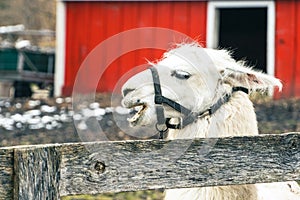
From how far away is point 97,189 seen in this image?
9.21ft

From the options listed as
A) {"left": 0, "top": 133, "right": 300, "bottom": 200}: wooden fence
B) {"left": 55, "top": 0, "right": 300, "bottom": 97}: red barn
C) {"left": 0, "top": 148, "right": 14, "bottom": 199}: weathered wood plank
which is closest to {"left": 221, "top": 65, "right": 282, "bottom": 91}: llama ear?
{"left": 0, "top": 133, "right": 300, "bottom": 200}: wooden fence

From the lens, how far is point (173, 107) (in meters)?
3.92

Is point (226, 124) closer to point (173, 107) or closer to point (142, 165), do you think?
point (173, 107)

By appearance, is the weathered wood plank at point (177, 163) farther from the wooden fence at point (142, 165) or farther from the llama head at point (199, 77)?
the llama head at point (199, 77)

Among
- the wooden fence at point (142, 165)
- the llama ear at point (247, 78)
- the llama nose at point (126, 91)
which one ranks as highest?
the llama ear at point (247, 78)

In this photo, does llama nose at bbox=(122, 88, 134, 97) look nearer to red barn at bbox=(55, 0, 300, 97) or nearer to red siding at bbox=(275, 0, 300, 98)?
red barn at bbox=(55, 0, 300, 97)

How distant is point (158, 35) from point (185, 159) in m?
10.9

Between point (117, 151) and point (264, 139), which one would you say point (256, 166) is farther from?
point (117, 151)

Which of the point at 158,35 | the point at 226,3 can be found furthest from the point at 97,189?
the point at 226,3

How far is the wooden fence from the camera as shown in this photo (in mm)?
2684

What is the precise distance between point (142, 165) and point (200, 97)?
4.00ft

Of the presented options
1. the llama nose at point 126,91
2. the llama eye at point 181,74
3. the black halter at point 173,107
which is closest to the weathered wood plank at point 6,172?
the llama nose at point 126,91

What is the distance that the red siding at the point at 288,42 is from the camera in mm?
14102

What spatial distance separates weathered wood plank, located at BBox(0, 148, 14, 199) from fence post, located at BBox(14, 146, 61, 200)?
0.02m
